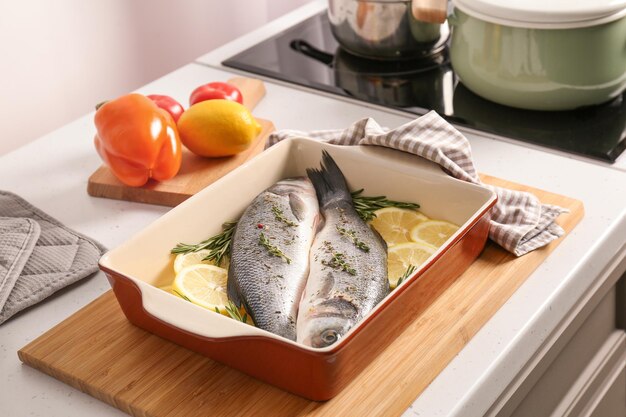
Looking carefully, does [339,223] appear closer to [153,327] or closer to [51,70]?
[153,327]

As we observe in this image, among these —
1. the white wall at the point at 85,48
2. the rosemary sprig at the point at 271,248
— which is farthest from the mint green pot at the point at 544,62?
the white wall at the point at 85,48

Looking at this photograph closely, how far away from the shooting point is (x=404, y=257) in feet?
3.09

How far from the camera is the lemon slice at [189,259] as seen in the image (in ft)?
3.07

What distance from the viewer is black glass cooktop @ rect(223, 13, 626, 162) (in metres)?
1.28

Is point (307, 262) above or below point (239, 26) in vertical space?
above

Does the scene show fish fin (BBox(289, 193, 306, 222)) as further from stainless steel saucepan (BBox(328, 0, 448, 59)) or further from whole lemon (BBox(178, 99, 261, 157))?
stainless steel saucepan (BBox(328, 0, 448, 59))

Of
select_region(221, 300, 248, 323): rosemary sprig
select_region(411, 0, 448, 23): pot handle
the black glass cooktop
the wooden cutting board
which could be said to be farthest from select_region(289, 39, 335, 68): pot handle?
select_region(221, 300, 248, 323): rosemary sprig

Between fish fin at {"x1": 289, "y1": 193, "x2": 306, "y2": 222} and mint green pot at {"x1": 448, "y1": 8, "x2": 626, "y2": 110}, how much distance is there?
1.46 ft

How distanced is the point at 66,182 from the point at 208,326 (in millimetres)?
566

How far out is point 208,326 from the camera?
2.59ft

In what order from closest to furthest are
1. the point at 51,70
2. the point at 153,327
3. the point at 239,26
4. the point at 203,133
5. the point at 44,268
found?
1. the point at 153,327
2. the point at 44,268
3. the point at 203,133
4. the point at 51,70
5. the point at 239,26

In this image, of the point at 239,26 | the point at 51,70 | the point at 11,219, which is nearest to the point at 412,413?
the point at 11,219

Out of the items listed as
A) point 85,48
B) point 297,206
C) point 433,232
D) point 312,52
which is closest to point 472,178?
point 433,232

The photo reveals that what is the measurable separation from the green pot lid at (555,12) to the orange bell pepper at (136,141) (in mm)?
501
